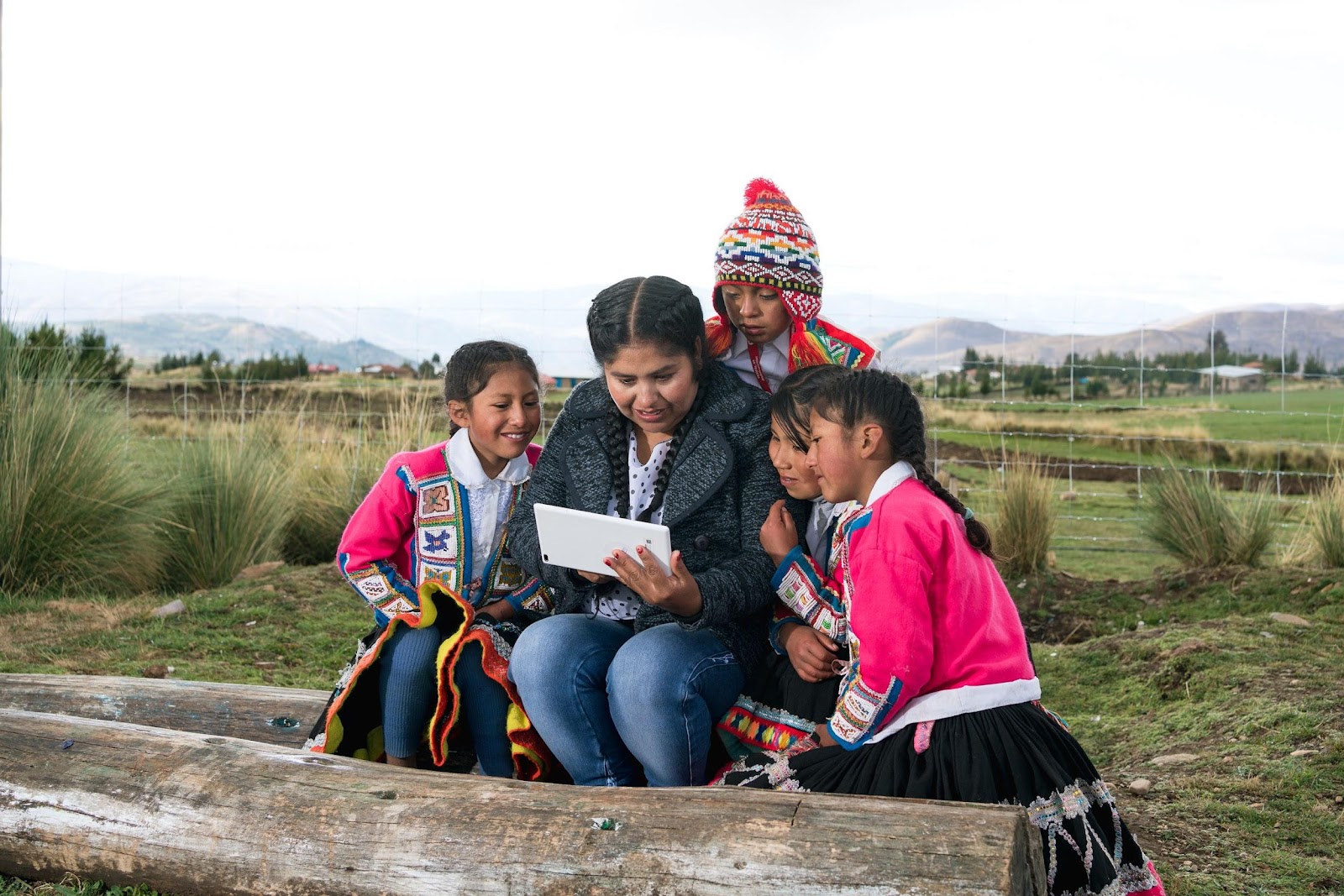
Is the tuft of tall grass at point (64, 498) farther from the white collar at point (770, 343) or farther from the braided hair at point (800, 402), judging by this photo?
the braided hair at point (800, 402)

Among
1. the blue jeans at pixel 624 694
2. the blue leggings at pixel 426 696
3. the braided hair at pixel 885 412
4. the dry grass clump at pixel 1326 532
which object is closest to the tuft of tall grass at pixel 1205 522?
the dry grass clump at pixel 1326 532

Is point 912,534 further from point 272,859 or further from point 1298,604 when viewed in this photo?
point 1298,604

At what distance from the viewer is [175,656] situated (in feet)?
19.5

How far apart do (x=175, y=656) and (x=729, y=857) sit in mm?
4368

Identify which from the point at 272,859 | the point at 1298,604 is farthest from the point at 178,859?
the point at 1298,604

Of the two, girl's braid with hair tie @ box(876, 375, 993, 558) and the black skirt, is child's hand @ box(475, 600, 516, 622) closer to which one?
the black skirt

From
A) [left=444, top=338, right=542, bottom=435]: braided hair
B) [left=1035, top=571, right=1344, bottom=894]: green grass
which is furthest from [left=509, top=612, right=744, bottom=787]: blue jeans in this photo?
[left=1035, top=571, right=1344, bottom=894]: green grass

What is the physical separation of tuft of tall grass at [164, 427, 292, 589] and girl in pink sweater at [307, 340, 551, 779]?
15.0 ft

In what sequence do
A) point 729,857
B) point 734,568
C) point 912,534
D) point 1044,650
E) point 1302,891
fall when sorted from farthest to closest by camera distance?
point 1044,650, point 1302,891, point 734,568, point 912,534, point 729,857

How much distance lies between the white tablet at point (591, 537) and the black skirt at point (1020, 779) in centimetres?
65

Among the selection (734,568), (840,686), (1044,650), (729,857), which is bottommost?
(1044,650)

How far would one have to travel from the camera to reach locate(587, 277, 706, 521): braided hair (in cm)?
312

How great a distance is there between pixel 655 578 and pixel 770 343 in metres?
1.09

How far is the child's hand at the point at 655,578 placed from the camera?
2883 mm
